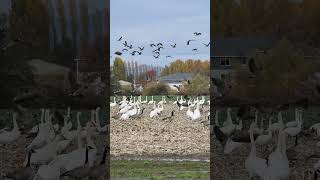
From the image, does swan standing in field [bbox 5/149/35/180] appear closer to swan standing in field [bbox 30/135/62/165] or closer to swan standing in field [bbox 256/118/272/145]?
swan standing in field [bbox 30/135/62/165]

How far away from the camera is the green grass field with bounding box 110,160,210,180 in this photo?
5136 mm

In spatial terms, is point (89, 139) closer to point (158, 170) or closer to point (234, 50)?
point (234, 50)

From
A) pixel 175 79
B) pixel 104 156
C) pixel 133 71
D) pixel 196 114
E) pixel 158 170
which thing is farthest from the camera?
pixel 196 114

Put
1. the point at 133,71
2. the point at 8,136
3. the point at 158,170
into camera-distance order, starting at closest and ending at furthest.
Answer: the point at 8,136
the point at 158,170
the point at 133,71

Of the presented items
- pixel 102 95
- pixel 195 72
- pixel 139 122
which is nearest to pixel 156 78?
pixel 195 72

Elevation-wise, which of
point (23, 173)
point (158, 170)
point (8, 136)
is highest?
Answer: point (8, 136)

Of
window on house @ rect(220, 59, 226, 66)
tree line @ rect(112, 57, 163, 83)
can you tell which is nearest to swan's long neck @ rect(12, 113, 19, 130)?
window on house @ rect(220, 59, 226, 66)

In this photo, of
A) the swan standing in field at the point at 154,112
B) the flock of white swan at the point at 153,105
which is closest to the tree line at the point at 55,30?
the flock of white swan at the point at 153,105

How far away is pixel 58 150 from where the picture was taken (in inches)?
139

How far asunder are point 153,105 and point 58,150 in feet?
15.3

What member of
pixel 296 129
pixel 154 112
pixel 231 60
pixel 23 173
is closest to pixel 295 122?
pixel 296 129

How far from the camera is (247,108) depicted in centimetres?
356

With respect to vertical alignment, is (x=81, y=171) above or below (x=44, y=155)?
below

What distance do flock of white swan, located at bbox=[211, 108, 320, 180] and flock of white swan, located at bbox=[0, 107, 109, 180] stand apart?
0.76 meters
